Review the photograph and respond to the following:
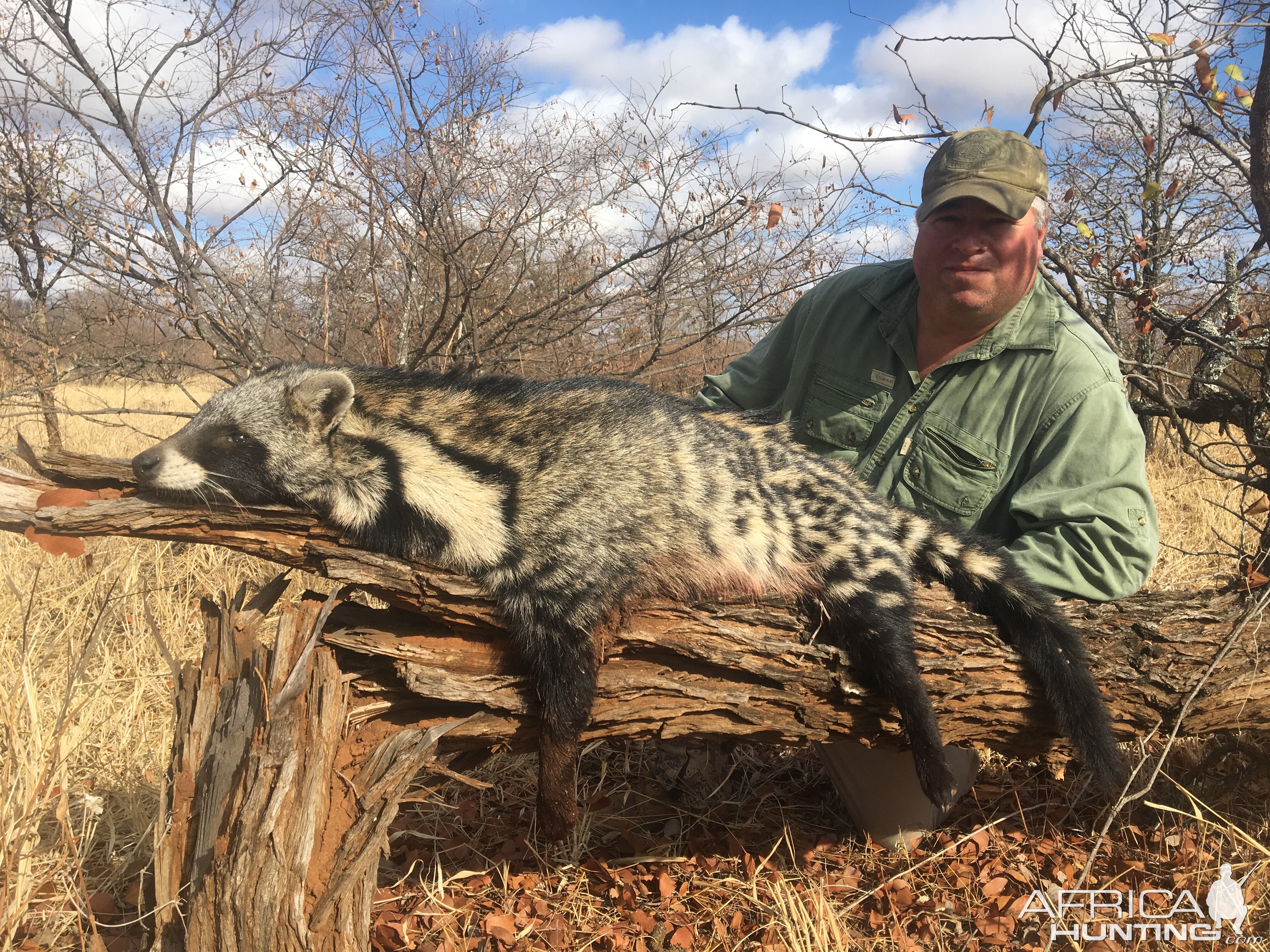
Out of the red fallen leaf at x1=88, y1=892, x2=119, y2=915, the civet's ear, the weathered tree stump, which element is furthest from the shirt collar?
the red fallen leaf at x1=88, y1=892, x2=119, y2=915

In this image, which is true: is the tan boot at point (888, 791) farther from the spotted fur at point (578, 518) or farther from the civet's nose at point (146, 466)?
the civet's nose at point (146, 466)

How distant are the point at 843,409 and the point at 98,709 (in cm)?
432

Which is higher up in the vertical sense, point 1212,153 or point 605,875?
point 1212,153

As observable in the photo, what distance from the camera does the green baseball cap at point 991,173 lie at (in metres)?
3.80

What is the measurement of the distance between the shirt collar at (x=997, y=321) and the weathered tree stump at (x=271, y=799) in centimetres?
315

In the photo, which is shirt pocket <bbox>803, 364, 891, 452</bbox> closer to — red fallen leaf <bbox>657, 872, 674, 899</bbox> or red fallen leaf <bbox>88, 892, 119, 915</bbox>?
red fallen leaf <bbox>657, 872, 674, 899</bbox>

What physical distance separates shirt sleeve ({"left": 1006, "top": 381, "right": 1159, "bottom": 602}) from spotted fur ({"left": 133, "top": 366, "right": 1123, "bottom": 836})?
0.27 m

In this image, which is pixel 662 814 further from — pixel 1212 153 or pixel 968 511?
pixel 1212 153

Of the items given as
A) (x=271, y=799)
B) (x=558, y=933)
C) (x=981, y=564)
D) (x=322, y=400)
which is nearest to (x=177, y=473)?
(x=322, y=400)

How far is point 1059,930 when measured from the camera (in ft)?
10.2

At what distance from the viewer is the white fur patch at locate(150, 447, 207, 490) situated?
276 cm

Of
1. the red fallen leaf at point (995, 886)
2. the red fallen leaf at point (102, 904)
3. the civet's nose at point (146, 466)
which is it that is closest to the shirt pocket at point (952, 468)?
the red fallen leaf at point (995, 886)

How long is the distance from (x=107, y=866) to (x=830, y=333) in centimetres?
439

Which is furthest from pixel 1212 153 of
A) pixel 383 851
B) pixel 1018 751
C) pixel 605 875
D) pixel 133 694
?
pixel 133 694
